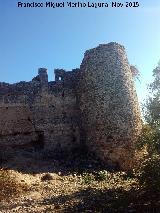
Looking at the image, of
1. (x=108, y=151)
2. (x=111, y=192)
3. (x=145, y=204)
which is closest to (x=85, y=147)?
(x=108, y=151)

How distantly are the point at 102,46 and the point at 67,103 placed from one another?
10.0 ft

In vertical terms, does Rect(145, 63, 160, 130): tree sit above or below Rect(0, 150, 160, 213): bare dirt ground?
above

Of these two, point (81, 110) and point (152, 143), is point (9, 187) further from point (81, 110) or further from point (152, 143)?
point (81, 110)

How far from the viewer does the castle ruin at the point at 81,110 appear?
17.4 m

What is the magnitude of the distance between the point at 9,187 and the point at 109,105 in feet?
20.6

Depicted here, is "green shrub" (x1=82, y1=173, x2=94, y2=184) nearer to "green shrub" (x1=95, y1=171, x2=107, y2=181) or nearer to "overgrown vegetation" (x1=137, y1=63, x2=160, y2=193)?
"green shrub" (x1=95, y1=171, x2=107, y2=181)

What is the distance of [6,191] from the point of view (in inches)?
504

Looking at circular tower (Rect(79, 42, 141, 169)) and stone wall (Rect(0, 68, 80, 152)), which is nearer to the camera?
circular tower (Rect(79, 42, 141, 169))

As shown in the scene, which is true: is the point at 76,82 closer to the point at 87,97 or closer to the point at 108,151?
the point at 87,97

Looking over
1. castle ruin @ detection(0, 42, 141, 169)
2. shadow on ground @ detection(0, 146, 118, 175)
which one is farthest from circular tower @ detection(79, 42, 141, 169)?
shadow on ground @ detection(0, 146, 118, 175)

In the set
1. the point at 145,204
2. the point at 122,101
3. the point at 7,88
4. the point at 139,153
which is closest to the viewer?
the point at 145,204

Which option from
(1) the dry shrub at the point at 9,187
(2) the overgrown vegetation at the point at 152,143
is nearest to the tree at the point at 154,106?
(2) the overgrown vegetation at the point at 152,143

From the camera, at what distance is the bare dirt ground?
10.8 m

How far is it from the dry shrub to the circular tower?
4.88 m
